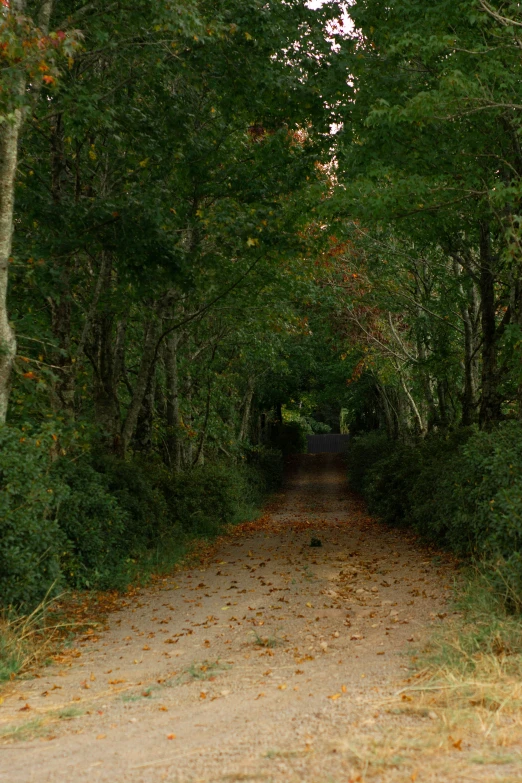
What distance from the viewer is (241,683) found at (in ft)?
19.8

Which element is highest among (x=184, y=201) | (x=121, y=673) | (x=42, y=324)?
(x=184, y=201)

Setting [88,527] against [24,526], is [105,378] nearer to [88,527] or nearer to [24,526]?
[88,527]

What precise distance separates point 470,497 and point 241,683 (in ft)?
15.9

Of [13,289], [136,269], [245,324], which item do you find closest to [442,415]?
[245,324]

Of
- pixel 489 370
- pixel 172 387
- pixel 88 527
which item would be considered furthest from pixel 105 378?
pixel 489 370

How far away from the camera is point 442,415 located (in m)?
19.9

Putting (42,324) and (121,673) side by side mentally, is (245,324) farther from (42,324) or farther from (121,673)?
(121,673)

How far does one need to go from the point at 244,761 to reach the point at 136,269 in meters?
8.68

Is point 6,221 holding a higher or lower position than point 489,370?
higher

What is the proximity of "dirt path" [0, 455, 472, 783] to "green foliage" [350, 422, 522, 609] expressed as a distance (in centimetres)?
74

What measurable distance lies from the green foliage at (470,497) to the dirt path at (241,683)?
0.74 metres

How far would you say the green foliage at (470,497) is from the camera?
729 cm

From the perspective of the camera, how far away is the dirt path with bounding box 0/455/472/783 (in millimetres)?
4258

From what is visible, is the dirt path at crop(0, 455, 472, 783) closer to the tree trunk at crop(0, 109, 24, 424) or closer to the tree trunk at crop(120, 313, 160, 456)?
the tree trunk at crop(0, 109, 24, 424)
